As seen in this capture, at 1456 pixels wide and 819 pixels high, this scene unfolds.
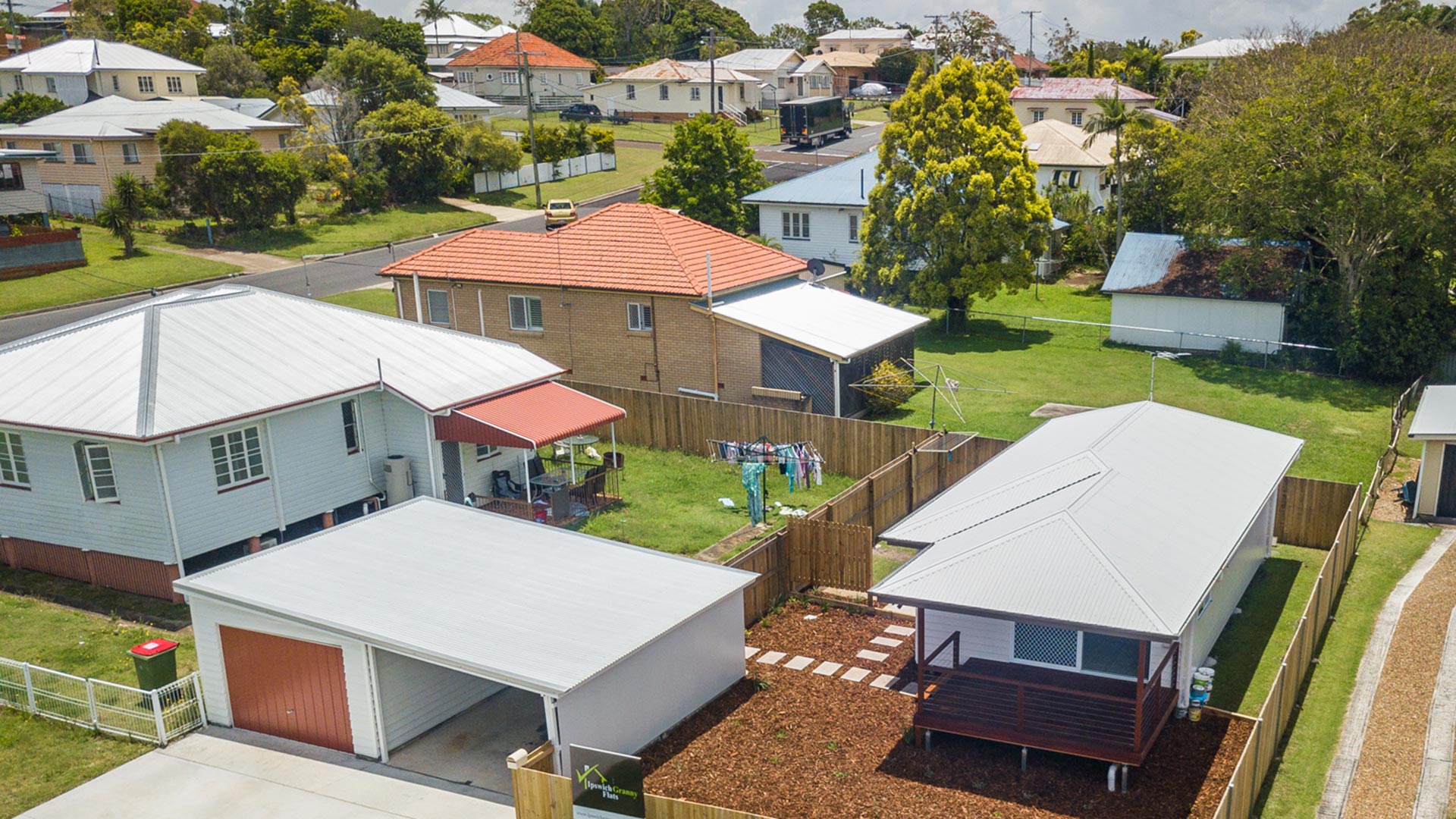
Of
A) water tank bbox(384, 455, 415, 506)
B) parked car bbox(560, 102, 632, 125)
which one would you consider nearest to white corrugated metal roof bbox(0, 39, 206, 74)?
parked car bbox(560, 102, 632, 125)

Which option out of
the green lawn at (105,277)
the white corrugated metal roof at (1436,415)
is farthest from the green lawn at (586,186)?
the white corrugated metal roof at (1436,415)

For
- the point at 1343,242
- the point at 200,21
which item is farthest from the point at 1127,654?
the point at 200,21

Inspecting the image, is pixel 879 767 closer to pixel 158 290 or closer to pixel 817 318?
pixel 817 318

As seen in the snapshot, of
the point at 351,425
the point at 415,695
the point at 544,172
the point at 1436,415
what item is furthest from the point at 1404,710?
the point at 544,172

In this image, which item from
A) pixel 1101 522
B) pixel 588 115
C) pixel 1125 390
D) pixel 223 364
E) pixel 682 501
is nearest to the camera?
pixel 1101 522

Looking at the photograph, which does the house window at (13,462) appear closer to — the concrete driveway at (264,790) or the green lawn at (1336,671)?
the concrete driveway at (264,790)

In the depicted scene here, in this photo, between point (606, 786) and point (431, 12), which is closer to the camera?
point (606, 786)

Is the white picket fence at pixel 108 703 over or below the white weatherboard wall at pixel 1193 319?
below
